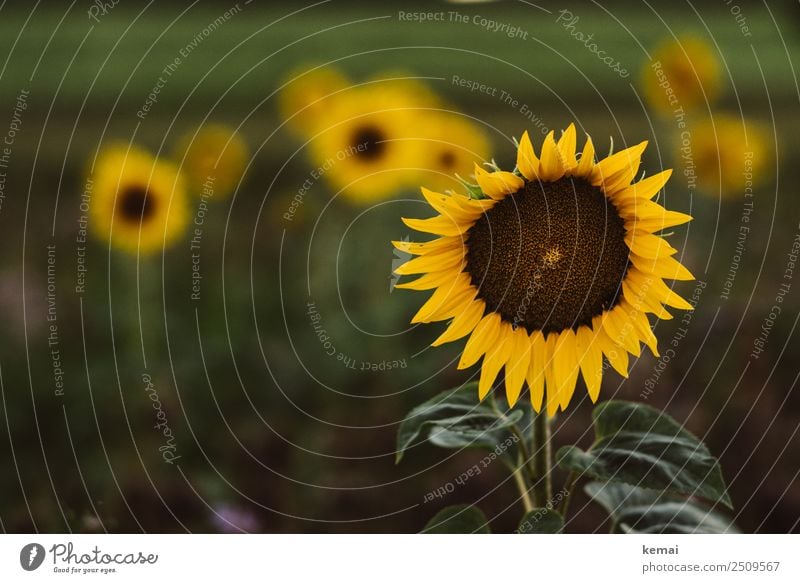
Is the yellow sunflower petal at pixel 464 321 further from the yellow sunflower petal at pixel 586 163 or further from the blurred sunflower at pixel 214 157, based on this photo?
the blurred sunflower at pixel 214 157

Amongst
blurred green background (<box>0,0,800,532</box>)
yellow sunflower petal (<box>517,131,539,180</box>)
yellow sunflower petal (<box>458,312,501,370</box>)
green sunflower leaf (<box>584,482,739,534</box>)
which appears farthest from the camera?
blurred green background (<box>0,0,800,532</box>)

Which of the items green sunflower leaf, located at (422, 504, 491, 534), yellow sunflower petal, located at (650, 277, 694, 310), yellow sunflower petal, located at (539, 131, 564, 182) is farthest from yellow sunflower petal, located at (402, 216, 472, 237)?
green sunflower leaf, located at (422, 504, 491, 534)

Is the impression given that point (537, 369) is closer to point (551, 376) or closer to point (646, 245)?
point (551, 376)

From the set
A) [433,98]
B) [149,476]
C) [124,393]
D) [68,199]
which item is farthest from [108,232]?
[433,98]

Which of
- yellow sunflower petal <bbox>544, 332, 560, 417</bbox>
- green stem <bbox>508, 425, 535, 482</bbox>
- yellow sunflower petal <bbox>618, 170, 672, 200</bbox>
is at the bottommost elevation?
green stem <bbox>508, 425, 535, 482</bbox>

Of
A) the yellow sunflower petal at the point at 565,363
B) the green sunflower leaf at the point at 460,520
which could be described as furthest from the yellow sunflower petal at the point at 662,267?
the green sunflower leaf at the point at 460,520

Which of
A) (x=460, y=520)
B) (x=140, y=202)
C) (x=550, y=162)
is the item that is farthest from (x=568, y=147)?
(x=140, y=202)

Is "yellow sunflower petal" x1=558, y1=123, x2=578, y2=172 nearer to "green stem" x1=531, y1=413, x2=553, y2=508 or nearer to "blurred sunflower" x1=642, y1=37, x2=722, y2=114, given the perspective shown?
"green stem" x1=531, y1=413, x2=553, y2=508
